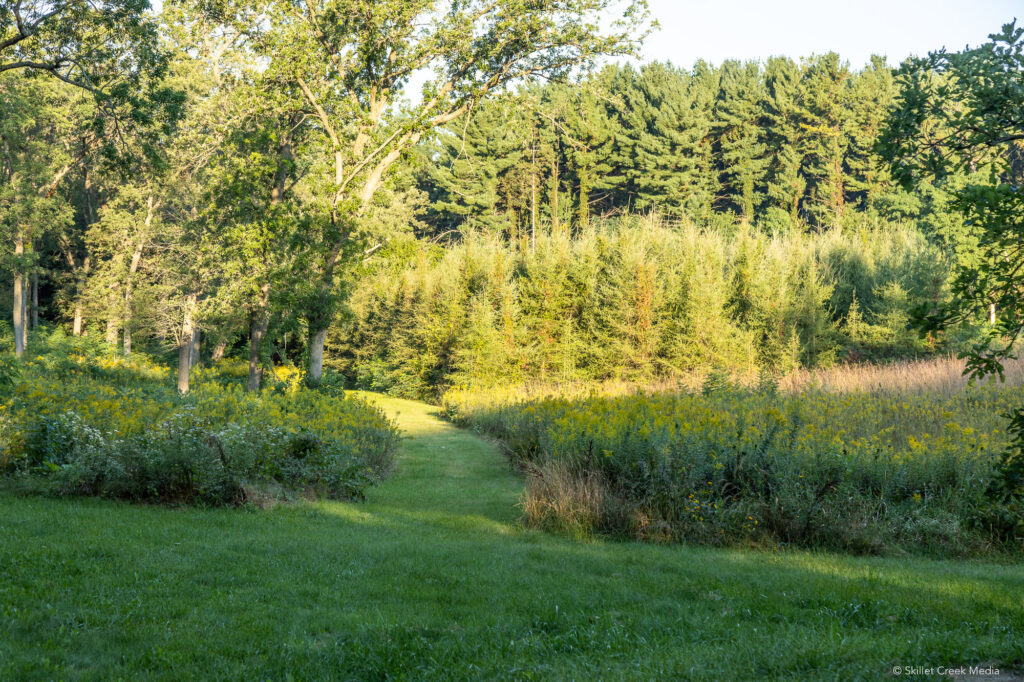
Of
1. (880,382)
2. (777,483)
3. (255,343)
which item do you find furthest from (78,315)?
(777,483)

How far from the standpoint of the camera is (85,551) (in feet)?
18.3

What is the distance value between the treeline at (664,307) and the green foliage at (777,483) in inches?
475

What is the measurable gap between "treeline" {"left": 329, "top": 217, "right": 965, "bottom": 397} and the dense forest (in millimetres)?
89

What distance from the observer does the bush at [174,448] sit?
26.0ft

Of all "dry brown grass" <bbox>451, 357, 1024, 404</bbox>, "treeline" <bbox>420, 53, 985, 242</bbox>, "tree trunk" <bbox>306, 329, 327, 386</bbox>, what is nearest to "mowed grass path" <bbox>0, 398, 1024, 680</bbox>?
"dry brown grass" <bbox>451, 357, 1024, 404</bbox>

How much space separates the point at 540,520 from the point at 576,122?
131 feet

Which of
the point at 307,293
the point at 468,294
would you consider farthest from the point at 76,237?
the point at 307,293

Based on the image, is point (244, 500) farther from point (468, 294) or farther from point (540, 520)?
point (468, 294)

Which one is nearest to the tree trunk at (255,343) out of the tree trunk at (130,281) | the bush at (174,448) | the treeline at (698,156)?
the bush at (174,448)

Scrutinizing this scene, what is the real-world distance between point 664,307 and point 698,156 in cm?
2301

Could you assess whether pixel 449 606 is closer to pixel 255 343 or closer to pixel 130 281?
pixel 255 343

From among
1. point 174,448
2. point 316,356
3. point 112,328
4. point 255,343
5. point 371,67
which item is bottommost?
point 174,448

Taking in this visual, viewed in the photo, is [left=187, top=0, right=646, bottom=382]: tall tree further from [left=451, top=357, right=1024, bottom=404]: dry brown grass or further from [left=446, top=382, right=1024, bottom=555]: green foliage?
[left=446, top=382, right=1024, bottom=555]: green foliage

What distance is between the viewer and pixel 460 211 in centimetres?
4216
